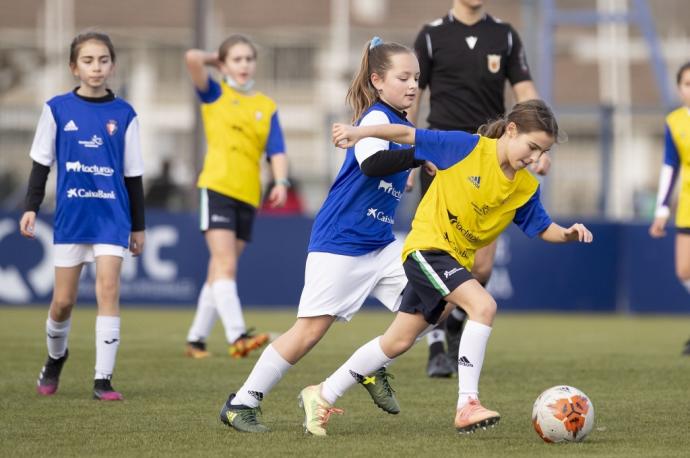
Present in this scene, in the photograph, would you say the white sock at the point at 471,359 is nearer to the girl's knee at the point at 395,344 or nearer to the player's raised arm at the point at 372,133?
the girl's knee at the point at 395,344

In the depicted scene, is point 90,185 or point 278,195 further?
point 278,195

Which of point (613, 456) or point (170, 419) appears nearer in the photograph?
point (613, 456)

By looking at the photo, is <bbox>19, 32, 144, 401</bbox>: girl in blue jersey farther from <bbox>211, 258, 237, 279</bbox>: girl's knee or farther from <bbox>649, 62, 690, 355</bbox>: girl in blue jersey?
<bbox>649, 62, 690, 355</bbox>: girl in blue jersey

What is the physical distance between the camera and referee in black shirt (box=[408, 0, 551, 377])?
8891 millimetres

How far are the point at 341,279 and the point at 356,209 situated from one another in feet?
1.09

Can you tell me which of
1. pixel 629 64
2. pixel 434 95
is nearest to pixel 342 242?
pixel 434 95

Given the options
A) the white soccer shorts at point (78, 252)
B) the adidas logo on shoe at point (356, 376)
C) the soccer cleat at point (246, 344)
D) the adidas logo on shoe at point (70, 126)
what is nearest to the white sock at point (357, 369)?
the adidas logo on shoe at point (356, 376)

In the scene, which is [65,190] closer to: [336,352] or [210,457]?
[210,457]

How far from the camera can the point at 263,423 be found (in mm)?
6695

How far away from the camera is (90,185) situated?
7629 mm

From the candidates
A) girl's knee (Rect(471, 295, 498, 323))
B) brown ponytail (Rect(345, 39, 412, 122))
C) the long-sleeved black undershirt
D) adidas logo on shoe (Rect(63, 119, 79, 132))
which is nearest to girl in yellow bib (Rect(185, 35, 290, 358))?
adidas logo on shoe (Rect(63, 119, 79, 132))

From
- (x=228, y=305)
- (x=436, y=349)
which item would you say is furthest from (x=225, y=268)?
(x=436, y=349)

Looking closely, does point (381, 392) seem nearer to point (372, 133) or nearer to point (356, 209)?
point (356, 209)

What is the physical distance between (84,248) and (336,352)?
131 inches
